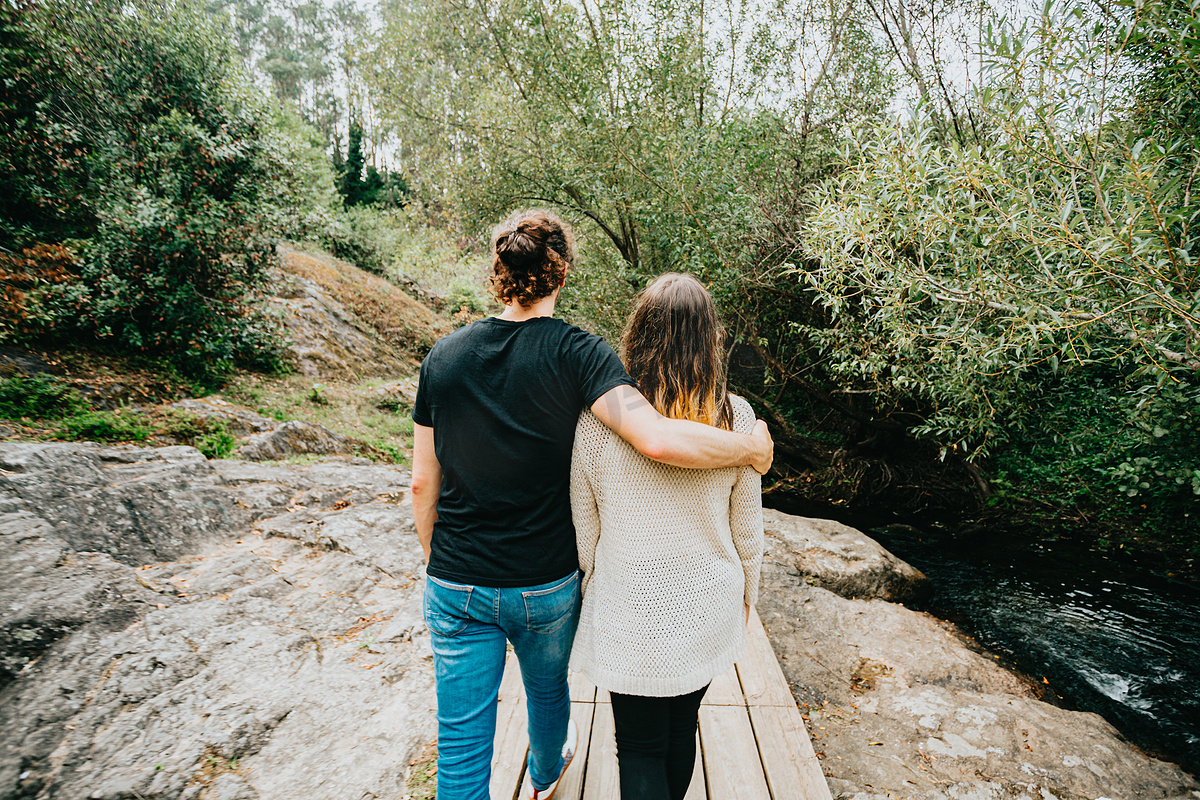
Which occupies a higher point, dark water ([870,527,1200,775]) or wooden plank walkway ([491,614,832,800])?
wooden plank walkway ([491,614,832,800])

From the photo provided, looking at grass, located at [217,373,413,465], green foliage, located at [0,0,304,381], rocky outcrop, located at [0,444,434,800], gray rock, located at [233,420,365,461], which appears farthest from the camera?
grass, located at [217,373,413,465]

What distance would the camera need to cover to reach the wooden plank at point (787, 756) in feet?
7.32

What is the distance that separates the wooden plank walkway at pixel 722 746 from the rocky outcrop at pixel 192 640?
67 centimetres

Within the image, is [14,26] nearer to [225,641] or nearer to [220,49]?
[220,49]

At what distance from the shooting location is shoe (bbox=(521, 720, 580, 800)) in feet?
7.06

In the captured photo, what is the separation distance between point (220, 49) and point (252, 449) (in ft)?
20.9

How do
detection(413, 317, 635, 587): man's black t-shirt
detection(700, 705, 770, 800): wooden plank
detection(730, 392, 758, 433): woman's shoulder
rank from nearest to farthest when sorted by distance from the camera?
detection(413, 317, 635, 587): man's black t-shirt
detection(730, 392, 758, 433): woman's shoulder
detection(700, 705, 770, 800): wooden plank

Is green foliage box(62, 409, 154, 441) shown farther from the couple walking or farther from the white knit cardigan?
the white knit cardigan

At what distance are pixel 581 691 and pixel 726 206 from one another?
6.58m

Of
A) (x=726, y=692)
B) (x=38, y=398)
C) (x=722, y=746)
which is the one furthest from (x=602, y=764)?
(x=38, y=398)

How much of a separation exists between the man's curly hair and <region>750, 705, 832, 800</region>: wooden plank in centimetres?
223

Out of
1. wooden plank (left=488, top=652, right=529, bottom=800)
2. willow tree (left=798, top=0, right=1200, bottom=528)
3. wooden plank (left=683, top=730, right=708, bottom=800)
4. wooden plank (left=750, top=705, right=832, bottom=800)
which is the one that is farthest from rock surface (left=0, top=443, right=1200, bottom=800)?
willow tree (left=798, top=0, right=1200, bottom=528)

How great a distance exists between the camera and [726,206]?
750 cm

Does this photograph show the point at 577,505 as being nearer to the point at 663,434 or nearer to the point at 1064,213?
the point at 663,434
